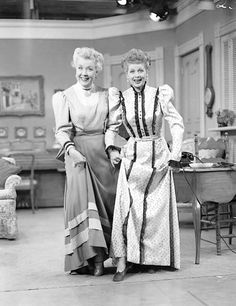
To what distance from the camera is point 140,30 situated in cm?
978

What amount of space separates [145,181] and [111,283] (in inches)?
28.1

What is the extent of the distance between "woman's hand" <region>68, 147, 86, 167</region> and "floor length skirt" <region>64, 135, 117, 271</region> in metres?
0.05

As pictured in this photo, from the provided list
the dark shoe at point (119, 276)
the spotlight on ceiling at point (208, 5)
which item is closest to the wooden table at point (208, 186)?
the dark shoe at point (119, 276)

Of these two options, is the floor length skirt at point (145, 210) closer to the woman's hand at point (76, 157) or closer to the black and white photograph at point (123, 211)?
the black and white photograph at point (123, 211)

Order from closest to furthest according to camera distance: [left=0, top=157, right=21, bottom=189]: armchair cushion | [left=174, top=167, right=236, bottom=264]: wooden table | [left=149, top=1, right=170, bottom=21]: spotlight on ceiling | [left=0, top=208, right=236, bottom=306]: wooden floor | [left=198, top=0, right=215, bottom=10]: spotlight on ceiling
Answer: [left=0, top=208, right=236, bottom=306]: wooden floor → [left=174, top=167, right=236, bottom=264]: wooden table → [left=0, top=157, right=21, bottom=189]: armchair cushion → [left=198, top=0, right=215, bottom=10]: spotlight on ceiling → [left=149, top=1, right=170, bottom=21]: spotlight on ceiling

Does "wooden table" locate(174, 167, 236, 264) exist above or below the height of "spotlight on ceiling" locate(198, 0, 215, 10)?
below

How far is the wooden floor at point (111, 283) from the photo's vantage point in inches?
116

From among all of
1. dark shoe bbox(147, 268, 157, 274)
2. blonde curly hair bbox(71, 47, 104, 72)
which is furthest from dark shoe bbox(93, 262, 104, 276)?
blonde curly hair bbox(71, 47, 104, 72)

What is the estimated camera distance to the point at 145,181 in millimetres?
3533

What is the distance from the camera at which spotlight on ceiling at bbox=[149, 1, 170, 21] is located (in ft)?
28.6

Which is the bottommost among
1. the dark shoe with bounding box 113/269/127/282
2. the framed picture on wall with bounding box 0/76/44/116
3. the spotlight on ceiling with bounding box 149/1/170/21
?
the dark shoe with bounding box 113/269/127/282

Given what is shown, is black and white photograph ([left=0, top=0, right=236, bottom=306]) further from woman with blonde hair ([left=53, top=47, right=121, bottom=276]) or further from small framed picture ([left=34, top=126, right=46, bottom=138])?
small framed picture ([left=34, top=126, right=46, bottom=138])

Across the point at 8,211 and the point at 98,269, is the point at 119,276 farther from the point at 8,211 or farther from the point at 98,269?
the point at 8,211

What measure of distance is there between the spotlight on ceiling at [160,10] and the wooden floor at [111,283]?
5.16 metres
